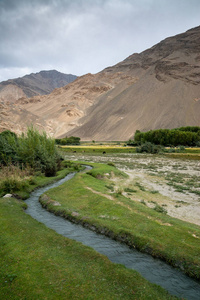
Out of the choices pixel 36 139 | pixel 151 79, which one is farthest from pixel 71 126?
pixel 36 139

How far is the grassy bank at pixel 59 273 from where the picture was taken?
17.1 ft

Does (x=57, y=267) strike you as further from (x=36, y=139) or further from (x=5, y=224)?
(x=36, y=139)

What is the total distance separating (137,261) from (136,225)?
7.61 feet

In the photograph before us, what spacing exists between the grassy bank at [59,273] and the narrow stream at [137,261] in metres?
0.73

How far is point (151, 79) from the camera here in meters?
186

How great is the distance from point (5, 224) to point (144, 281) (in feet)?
22.2

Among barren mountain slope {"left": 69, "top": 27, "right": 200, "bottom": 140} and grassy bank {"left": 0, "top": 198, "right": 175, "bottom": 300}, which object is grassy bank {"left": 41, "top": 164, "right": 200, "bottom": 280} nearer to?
grassy bank {"left": 0, "top": 198, "right": 175, "bottom": 300}

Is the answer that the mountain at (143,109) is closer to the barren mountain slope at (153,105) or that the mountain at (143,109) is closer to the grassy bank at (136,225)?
the barren mountain slope at (153,105)

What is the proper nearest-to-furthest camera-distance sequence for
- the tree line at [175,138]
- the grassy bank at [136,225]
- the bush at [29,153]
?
the grassy bank at [136,225] → the bush at [29,153] → the tree line at [175,138]

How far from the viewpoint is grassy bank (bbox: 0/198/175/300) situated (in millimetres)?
5215

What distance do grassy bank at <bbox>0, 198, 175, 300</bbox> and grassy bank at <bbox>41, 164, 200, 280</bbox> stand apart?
6.06 ft

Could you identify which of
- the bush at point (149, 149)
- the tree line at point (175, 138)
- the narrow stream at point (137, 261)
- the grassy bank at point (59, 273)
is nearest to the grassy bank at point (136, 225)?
the narrow stream at point (137, 261)

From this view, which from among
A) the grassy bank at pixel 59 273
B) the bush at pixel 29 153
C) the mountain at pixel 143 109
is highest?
the mountain at pixel 143 109

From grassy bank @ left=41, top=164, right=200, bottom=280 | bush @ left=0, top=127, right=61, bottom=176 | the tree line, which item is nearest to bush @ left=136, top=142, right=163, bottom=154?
the tree line
